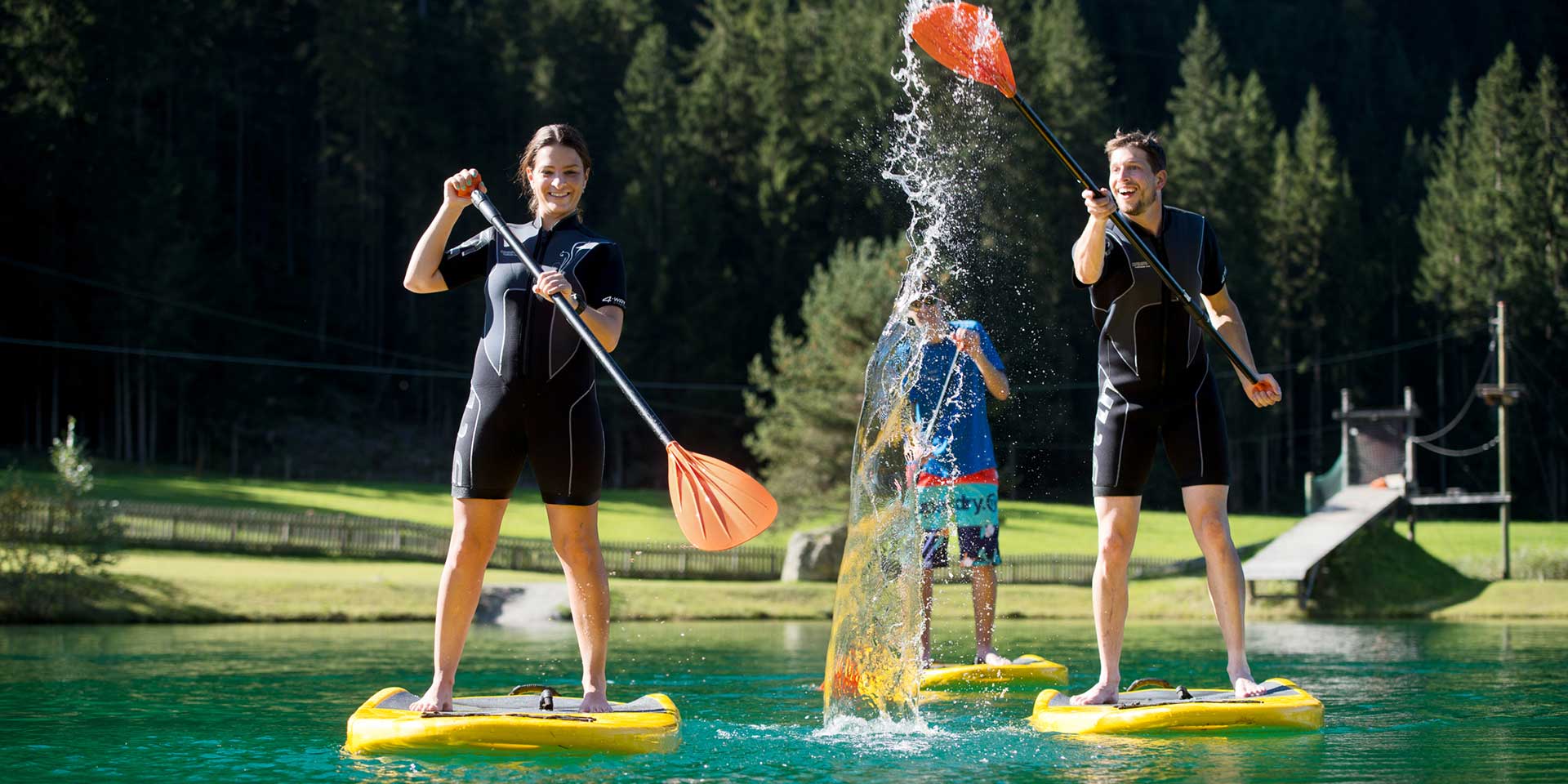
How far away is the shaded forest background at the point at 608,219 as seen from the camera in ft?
165

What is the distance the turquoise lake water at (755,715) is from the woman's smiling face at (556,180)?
233cm

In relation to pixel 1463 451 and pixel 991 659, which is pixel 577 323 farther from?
pixel 1463 451

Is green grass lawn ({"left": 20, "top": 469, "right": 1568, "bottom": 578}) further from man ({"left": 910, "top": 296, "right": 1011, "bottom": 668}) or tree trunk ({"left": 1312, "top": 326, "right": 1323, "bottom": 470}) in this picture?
man ({"left": 910, "top": 296, "right": 1011, "bottom": 668})

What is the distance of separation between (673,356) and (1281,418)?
26.2 m

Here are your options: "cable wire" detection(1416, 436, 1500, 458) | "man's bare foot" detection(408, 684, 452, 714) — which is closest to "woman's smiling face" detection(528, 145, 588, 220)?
"man's bare foot" detection(408, 684, 452, 714)

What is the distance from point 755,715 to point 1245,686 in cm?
223

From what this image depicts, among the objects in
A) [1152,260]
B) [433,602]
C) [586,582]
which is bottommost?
[433,602]

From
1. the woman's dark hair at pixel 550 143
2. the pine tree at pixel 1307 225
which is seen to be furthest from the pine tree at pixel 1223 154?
the woman's dark hair at pixel 550 143

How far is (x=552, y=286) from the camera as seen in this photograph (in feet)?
18.9

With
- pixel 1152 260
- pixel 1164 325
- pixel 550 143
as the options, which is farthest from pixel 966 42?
pixel 550 143

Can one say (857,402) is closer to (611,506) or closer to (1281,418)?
(611,506)

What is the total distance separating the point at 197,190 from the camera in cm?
5503

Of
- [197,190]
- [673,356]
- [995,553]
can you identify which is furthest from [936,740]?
[197,190]

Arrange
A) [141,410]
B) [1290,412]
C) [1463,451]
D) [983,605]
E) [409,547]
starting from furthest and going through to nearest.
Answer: [1290,412] < [1463,451] < [141,410] < [409,547] < [983,605]
